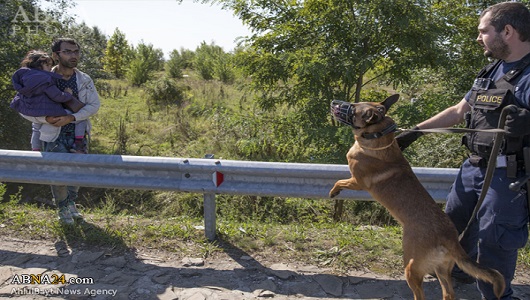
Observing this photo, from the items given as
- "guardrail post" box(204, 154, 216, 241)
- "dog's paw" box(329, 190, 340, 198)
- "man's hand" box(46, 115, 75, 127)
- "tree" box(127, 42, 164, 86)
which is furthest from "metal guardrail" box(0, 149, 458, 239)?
"tree" box(127, 42, 164, 86)

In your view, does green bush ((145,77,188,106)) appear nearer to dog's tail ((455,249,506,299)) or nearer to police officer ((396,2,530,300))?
police officer ((396,2,530,300))

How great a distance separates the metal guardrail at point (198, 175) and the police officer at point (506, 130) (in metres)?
0.87

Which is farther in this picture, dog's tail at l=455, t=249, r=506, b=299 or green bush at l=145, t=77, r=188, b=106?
green bush at l=145, t=77, r=188, b=106

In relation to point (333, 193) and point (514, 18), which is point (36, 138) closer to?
point (333, 193)

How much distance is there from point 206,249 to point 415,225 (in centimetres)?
188

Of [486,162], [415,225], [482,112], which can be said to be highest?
[482,112]

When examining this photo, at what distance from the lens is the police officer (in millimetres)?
2414

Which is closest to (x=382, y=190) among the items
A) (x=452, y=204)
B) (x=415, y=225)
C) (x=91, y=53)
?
(x=415, y=225)

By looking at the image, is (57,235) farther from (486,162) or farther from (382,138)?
(486,162)

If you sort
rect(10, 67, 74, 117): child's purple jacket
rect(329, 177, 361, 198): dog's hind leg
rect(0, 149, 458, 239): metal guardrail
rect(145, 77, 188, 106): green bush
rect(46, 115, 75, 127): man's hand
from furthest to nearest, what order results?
rect(145, 77, 188, 106): green bush < rect(46, 115, 75, 127): man's hand < rect(10, 67, 74, 117): child's purple jacket < rect(0, 149, 458, 239): metal guardrail < rect(329, 177, 361, 198): dog's hind leg

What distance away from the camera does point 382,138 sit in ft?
9.83

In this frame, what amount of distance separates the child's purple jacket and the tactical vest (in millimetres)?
3620

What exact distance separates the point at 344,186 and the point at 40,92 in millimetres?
3033

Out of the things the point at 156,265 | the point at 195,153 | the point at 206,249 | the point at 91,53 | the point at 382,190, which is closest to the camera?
the point at 382,190
